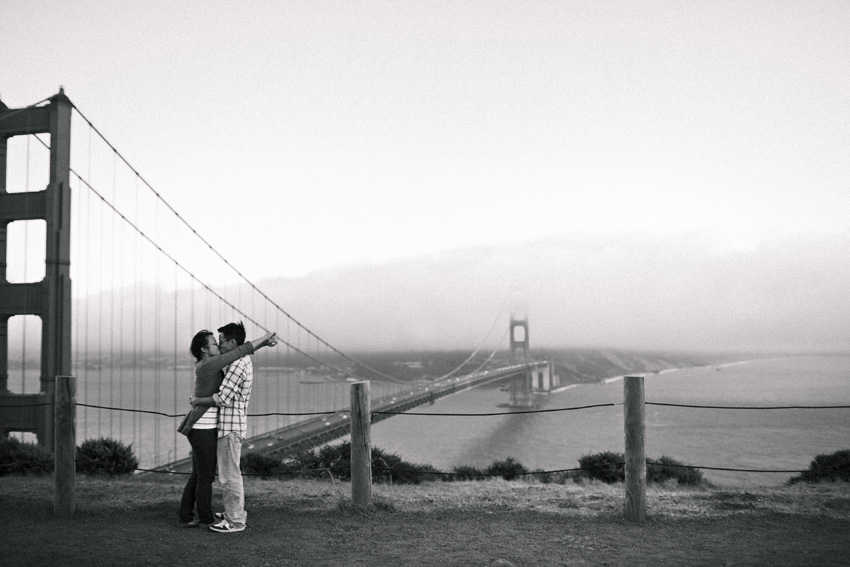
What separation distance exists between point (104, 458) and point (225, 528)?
6.13 meters

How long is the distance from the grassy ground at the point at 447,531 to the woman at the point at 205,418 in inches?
9.1

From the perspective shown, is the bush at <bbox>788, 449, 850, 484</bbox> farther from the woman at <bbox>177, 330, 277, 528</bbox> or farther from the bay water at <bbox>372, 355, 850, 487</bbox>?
the bay water at <bbox>372, 355, 850, 487</bbox>

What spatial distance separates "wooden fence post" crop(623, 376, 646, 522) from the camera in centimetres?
513

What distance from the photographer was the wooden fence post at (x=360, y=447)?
5500 millimetres

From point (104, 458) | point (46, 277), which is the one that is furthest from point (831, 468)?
point (46, 277)

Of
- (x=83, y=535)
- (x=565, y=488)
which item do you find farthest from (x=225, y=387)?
(x=565, y=488)

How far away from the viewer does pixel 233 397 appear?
4824mm

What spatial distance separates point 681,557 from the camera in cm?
420

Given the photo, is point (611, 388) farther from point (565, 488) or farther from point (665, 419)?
point (565, 488)

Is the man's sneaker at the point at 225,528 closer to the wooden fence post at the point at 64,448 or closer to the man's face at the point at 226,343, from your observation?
the man's face at the point at 226,343

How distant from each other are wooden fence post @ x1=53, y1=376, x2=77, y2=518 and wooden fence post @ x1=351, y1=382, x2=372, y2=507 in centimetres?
241

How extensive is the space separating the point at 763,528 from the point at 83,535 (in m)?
5.18

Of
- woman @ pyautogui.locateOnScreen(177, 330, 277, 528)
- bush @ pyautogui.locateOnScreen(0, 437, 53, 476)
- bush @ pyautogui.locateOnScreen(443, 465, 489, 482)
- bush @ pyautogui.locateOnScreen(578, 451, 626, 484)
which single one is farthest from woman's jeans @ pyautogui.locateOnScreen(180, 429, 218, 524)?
bush @ pyautogui.locateOnScreen(578, 451, 626, 484)

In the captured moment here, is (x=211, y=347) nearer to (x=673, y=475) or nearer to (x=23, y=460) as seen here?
(x=23, y=460)
